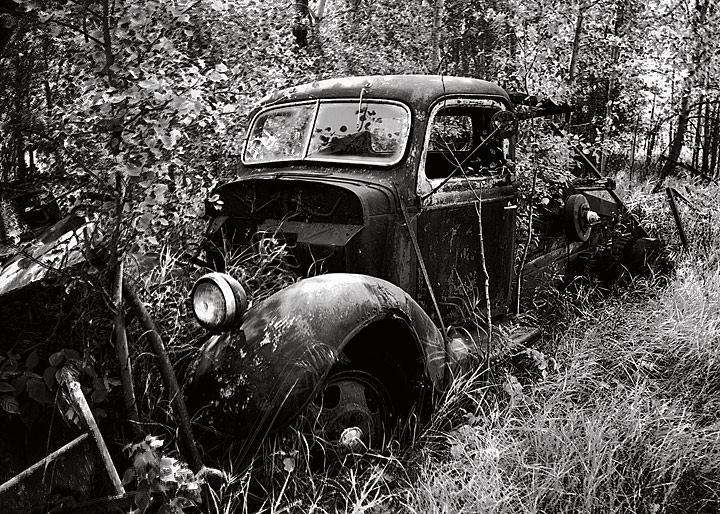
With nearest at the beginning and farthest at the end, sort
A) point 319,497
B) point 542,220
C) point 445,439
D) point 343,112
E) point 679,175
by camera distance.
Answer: point 319,497 < point 445,439 < point 343,112 < point 542,220 < point 679,175

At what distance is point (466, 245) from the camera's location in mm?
4082

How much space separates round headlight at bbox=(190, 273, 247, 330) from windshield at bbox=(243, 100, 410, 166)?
1.31 meters

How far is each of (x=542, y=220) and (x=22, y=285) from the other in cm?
400

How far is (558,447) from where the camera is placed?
115 inches

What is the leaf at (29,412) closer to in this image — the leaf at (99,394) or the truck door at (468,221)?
the leaf at (99,394)

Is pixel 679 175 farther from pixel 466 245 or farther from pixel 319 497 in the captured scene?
pixel 319 497

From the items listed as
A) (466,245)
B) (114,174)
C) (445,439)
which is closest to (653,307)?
(466,245)

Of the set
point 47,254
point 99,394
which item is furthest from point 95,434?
point 47,254

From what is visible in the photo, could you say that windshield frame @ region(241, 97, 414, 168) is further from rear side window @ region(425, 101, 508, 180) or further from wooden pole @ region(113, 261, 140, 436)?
wooden pole @ region(113, 261, 140, 436)

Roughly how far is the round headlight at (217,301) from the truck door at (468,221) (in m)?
1.34

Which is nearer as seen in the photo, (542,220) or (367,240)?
(367,240)

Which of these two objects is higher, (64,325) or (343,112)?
(343,112)

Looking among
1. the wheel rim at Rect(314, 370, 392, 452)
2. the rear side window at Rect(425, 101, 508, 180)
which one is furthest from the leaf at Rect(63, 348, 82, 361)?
the rear side window at Rect(425, 101, 508, 180)

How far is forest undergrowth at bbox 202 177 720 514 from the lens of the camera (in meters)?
2.64
